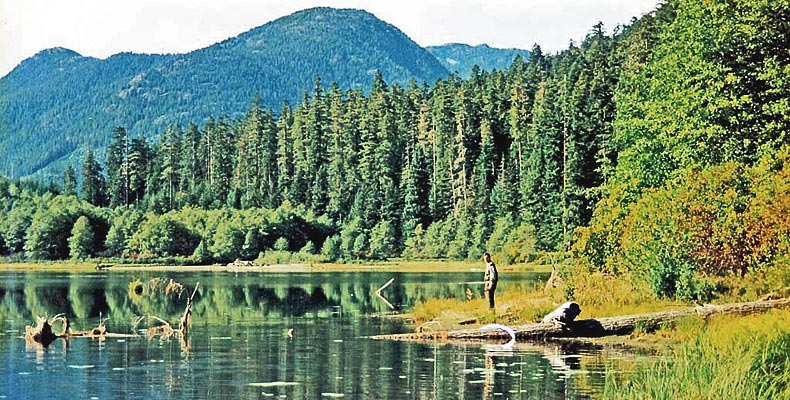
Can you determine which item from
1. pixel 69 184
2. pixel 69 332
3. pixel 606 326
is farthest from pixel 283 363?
pixel 69 184

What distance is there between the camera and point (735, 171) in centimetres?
4006

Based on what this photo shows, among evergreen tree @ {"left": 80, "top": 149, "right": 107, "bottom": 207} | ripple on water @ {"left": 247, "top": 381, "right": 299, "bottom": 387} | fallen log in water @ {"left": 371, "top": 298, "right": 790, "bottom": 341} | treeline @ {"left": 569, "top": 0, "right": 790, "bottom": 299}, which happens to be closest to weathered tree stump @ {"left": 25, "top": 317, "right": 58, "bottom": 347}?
fallen log in water @ {"left": 371, "top": 298, "right": 790, "bottom": 341}

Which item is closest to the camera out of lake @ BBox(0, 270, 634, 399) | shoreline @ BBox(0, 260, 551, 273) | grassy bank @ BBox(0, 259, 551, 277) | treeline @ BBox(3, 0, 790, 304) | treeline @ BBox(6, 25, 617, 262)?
lake @ BBox(0, 270, 634, 399)

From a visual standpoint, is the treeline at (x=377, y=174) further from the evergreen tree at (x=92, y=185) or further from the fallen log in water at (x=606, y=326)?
the fallen log in water at (x=606, y=326)

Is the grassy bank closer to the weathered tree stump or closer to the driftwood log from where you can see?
the driftwood log

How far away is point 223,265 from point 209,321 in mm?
85137

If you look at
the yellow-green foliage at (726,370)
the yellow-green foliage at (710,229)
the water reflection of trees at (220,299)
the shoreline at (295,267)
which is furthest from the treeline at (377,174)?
the yellow-green foliage at (726,370)

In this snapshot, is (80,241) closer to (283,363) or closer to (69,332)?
(69,332)

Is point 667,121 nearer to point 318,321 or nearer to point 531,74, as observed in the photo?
point 318,321

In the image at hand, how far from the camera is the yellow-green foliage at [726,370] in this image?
784 inches

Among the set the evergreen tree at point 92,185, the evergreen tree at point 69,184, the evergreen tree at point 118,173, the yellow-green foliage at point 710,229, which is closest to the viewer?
the yellow-green foliage at point 710,229

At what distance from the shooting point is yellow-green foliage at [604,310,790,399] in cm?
1992

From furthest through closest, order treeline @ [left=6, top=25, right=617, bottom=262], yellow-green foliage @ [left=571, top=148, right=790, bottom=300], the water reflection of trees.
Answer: treeline @ [left=6, top=25, right=617, bottom=262] < the water reflection of trees < yellow-green foliage @ [left=571, top=148, right=790, bottom=300]

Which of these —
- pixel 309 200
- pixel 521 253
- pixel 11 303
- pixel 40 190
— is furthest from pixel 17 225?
pixel 11 303
